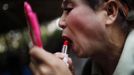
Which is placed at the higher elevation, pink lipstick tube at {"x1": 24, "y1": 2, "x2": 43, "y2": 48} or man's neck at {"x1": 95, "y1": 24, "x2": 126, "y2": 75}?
pink lipstick tube at {"x1": 24, "y1": 2, "x2": 43, "y2": 48}

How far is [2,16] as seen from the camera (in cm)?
271

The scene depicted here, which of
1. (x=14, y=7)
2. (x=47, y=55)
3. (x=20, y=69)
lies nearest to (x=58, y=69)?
(x=47, y=55)

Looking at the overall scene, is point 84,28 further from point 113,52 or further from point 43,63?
point 43,63

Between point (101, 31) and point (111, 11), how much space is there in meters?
0.08

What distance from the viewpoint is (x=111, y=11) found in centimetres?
140

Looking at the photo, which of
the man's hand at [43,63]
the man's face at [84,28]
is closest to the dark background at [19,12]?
the man's face at [84,28]

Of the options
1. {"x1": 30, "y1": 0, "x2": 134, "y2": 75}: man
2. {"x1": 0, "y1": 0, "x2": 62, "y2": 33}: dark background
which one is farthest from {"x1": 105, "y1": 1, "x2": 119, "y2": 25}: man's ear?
{"x1": 0, "y1": 0, "x2": 62, "y2": 33}: dark background

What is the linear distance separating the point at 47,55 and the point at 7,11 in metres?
1.61

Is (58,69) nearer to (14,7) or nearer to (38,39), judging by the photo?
(38,39)

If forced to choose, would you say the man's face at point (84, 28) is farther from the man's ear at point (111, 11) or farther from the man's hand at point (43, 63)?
the man's hand at point (43, 63)

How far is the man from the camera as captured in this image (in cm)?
139

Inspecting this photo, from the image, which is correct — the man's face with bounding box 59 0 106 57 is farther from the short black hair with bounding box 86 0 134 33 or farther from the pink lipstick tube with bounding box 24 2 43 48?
the pink lipstick tube with bounding box 24 2 43 48

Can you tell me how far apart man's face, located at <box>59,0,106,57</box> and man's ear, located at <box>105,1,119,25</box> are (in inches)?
0.8

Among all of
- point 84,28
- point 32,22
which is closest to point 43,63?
point 32,22
